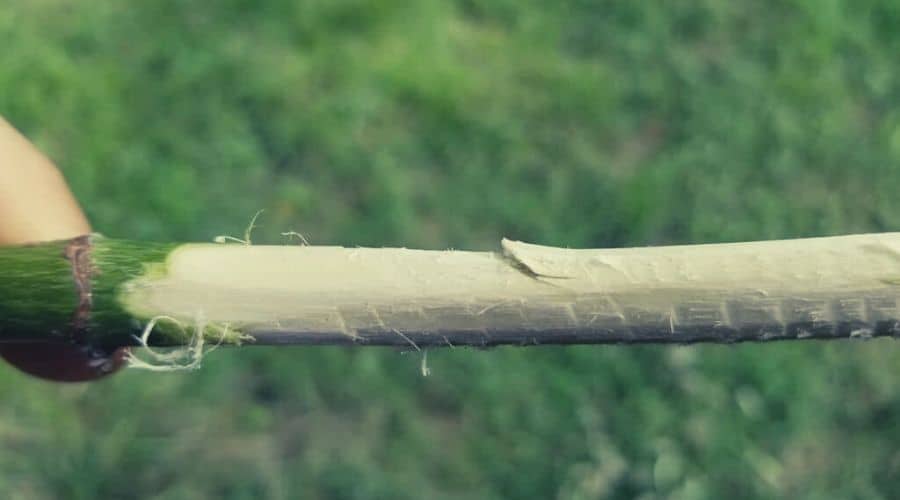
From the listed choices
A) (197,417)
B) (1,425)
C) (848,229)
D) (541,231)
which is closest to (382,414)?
(197,417)

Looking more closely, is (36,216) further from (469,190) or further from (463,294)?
(469,190)

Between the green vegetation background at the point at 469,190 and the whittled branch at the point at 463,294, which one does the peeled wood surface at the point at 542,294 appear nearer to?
the whittled branch at the point at 463,294

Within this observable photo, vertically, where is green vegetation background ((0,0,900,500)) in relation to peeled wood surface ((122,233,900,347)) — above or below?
above

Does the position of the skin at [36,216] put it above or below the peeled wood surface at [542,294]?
above

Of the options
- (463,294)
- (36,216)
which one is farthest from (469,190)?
(463,294)

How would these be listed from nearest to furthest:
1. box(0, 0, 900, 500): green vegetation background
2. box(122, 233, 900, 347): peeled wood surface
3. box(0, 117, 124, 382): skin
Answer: box(122, 233, 900, 347): peeled wood surface < box(0, 117, 124, 382): skin < box(0, 0, 900, 500): green vegetation background

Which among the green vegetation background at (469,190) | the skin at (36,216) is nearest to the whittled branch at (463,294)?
the skin at (36,216)

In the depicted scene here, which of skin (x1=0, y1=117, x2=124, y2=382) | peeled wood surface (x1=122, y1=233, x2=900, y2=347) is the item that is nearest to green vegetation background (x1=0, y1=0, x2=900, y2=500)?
skin (x1=0, y1=117, x2=124, y2=382)

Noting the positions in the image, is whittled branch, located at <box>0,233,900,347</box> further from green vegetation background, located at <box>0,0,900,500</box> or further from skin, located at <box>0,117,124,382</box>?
green vegetation background, located at <box>0,0,900,500</box>
